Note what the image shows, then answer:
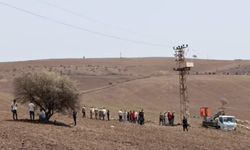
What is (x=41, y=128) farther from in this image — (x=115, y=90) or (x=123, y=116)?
(x=115, y=90)

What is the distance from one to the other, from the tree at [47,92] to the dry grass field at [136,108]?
1.85 metres

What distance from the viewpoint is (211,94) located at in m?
103

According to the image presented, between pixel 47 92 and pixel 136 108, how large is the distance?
37.1m

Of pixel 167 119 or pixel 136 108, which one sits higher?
pixel 167 119

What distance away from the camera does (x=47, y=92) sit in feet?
153

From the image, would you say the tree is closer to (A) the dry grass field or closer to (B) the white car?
(A) the dry grass field

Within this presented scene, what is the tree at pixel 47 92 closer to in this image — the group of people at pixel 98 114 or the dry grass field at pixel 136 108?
the dry grass field at pixel 136 108

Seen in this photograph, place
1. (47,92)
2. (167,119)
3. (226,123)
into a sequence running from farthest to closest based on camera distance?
(226,123) < (167,119) < (47,92)

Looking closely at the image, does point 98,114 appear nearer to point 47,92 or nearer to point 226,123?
point 226,123

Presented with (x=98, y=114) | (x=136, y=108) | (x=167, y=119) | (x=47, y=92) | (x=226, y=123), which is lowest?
(x=136, y=108)

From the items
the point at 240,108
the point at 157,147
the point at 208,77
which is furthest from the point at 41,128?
the point at 208,77

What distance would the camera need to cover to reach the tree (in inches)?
1847

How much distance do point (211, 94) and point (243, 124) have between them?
33.3 m

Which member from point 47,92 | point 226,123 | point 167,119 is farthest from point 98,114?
point 47,92
